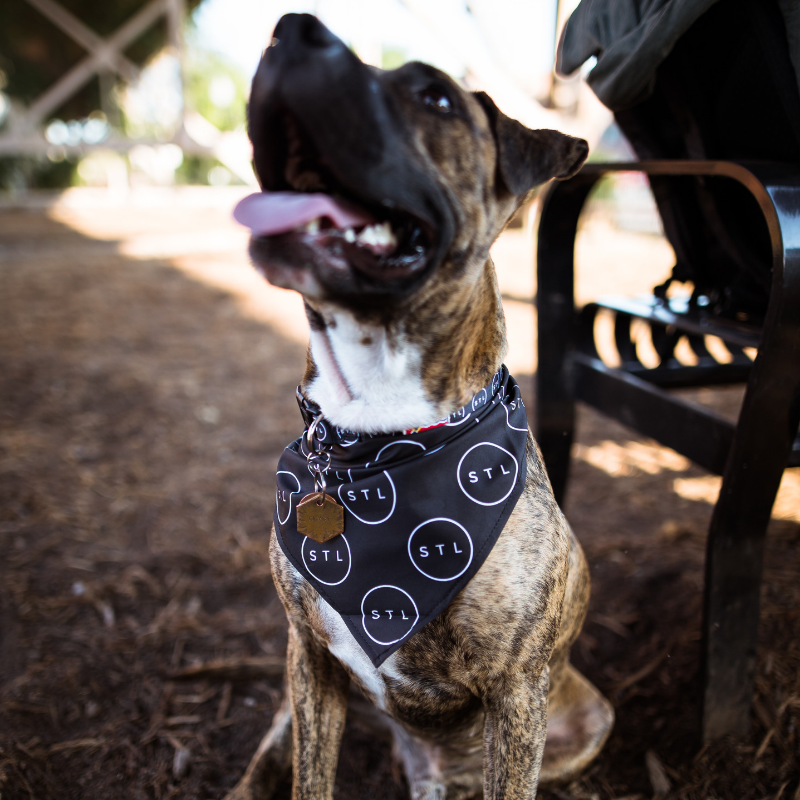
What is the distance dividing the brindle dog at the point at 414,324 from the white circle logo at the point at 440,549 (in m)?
0.06

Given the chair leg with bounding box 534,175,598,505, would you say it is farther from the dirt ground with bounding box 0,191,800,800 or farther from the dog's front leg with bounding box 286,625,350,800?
the dog's front leg with bounding box 286,625,350,800

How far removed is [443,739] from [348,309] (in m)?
1.17

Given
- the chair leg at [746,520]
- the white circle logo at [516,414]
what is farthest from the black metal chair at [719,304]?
the white circle logo at [516,414]

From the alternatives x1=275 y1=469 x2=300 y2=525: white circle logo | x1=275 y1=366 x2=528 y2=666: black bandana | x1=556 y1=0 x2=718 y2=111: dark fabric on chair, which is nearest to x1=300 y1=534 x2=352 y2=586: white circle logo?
x1=275 y1=366 x2=528 y2=666: black bandana

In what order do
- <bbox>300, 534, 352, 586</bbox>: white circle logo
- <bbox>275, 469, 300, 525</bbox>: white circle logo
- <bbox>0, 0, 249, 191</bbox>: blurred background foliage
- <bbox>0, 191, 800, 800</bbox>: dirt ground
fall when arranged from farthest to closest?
<bbox>0, 0, 249, 191</bbox>: blurred background foliage < <bbox>0, 191, 800, 800</bbox>: dirt ground < <bbox>275, 469, 300, 525</bbox>: white circle logo < <bbox>300, 534, 352, 586</bbox>: white circle logo

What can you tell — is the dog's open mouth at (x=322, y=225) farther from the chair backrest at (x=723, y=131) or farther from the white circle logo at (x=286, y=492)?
the chair backrest at (x=723, y=131)

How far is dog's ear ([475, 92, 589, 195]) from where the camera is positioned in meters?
1.48

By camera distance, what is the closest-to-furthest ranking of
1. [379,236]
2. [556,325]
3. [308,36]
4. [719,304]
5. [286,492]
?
[308,36] → [379,236] → [286,492] → [719,304] → [556,325]

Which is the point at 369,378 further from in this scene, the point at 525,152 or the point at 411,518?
the point at 525,152

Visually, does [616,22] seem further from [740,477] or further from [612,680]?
[612,680]

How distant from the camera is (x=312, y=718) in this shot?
65.7 inches

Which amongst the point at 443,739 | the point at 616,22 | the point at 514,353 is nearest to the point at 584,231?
the point at 514,353

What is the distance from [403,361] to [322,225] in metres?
0.36

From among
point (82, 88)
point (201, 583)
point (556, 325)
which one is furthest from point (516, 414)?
point (82, 88)
